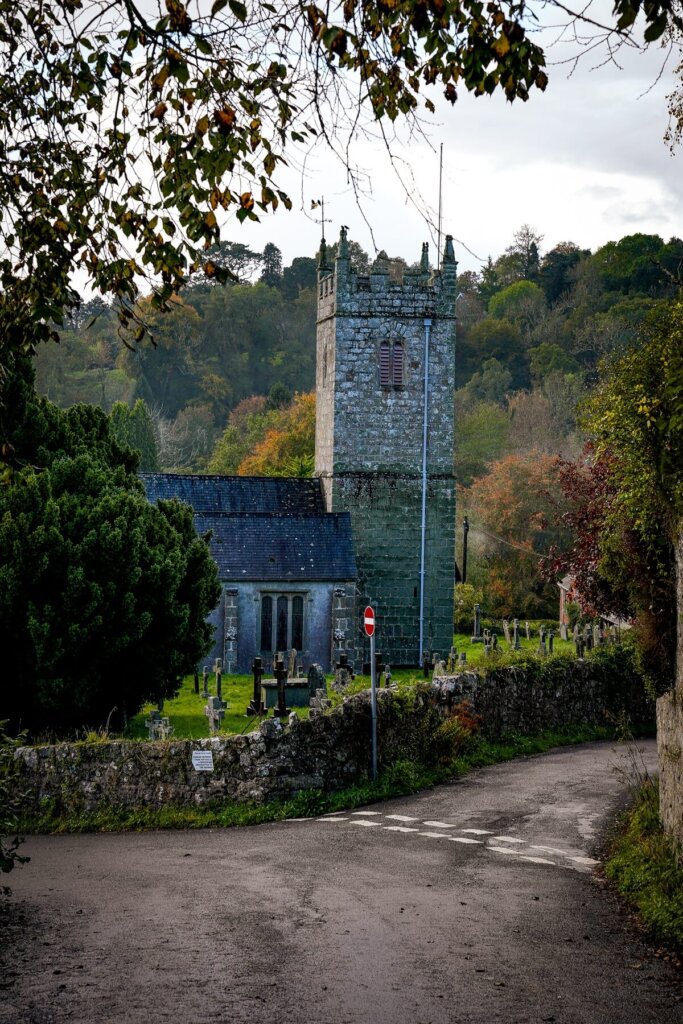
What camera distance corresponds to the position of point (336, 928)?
34.3 ft

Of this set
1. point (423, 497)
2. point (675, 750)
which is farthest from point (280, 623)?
A: point (675, 750)

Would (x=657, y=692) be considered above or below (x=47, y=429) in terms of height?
below

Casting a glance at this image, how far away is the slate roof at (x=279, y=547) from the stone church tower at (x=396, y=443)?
1.76m

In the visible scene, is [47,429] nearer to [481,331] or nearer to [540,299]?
[481,331]

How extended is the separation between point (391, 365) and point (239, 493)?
20.3ft

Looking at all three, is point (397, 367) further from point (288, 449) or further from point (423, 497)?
point (288, 449)

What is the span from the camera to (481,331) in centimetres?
8112

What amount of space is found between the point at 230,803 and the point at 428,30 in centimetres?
1232

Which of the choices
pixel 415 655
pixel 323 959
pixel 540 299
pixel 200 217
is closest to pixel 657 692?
pixel 323 959

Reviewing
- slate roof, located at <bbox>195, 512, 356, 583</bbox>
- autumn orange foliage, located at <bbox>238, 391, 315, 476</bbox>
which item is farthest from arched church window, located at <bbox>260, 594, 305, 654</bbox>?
autumn orange foliage, located at <bbox>238, 391, 315, 476</bbox>

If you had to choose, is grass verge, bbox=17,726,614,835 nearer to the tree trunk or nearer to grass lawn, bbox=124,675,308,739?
grass lawn, bbox=124,675,308,739

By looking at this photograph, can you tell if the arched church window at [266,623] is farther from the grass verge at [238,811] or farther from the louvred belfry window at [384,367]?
the grass verge at [238,811]

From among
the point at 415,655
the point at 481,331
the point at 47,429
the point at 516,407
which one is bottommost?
the point at 415,655

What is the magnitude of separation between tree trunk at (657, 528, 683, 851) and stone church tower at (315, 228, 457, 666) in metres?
22.7
